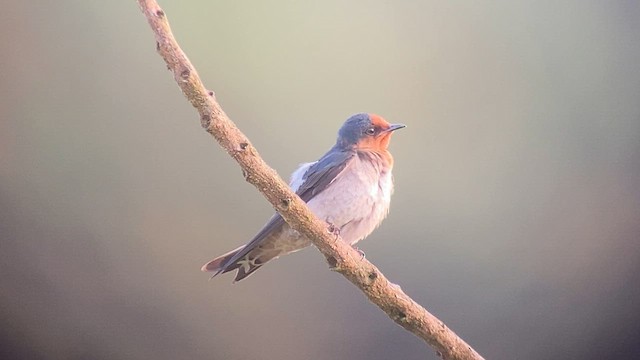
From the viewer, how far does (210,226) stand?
216cm

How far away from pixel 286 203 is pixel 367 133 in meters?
0.53

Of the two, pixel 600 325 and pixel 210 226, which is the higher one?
pixel 210 226

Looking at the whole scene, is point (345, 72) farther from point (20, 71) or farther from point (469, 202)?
point (20, 71)

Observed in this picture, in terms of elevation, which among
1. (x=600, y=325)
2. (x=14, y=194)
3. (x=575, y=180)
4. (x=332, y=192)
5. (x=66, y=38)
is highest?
(x=66, y=38)

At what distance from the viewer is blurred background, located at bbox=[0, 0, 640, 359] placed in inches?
80.2

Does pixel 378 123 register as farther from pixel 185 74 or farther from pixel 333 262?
pixel 185 74

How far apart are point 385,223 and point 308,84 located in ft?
1.71

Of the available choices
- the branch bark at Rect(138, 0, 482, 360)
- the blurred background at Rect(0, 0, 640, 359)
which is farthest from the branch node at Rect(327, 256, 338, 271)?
the blurred background at Rect(0, 0, 640, 359)

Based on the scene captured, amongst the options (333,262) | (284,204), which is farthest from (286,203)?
(333,262)

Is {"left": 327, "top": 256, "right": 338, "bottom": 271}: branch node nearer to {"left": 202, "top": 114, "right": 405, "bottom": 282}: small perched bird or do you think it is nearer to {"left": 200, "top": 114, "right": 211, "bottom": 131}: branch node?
{"left": 202, "top": 114, "right": 405, "bottom": 282}: small perched bird

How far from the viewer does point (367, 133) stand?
1.82 m

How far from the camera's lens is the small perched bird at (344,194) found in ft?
5.54

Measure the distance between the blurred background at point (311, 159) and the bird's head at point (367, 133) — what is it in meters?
0.33

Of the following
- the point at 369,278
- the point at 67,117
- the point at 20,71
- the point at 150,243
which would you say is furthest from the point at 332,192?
the point at 20,71
